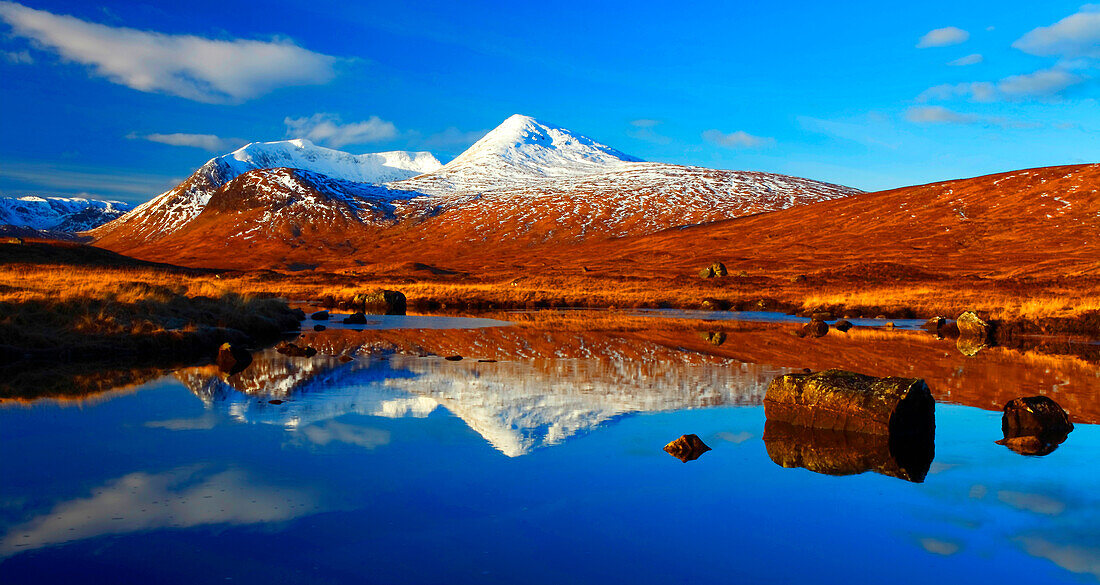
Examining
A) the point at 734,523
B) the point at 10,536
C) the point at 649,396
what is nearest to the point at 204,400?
the point at 10,536

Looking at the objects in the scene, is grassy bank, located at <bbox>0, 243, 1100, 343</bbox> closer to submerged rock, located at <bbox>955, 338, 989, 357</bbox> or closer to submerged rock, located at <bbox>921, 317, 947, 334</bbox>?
submerged rock, located at <bbox>921, 317, 947, 334</bbox>

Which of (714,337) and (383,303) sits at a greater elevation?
(383,303)

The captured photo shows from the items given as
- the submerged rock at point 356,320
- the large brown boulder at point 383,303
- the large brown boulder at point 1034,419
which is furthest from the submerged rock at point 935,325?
the large brown boulder at point 383,303

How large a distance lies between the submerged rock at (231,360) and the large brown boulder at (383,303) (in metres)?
24.5

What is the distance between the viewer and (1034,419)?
12906 millimetres

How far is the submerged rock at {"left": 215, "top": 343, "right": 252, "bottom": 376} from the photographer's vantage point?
2013 cm

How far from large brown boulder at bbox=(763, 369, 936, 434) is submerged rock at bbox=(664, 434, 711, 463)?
7.18ft

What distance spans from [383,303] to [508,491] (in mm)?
38334

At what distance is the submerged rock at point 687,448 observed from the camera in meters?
11.4

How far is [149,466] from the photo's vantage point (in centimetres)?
1049

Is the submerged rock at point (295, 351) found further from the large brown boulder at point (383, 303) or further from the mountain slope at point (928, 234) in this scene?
the mountain slope at point (928, 234)

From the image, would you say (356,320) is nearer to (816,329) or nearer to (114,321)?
(114,321)

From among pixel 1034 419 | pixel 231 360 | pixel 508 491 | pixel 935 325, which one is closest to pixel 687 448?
pixel 508 491

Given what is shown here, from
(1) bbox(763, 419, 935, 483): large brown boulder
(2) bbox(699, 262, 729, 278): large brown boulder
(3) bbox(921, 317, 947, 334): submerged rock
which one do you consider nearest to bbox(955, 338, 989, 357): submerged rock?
(3) bbox(921, 317, 947, 334): submerged rock
